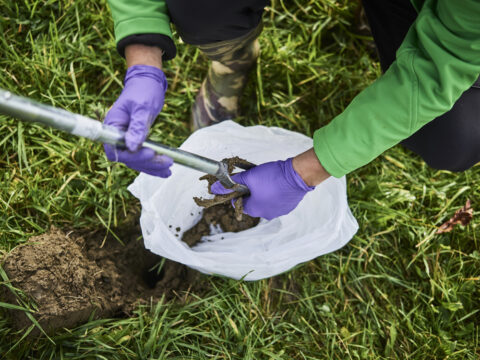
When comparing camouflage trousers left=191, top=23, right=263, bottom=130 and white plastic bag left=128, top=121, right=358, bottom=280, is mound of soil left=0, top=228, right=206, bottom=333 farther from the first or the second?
camouflage trousers left=191, top=23, right=263, bottom=130

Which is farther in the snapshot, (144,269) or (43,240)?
(144,269)

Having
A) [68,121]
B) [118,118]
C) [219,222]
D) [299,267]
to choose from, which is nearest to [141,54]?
[118,118]

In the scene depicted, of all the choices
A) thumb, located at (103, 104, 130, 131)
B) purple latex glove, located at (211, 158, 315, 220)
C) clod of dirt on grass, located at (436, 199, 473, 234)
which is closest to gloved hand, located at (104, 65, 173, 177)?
thumb, located at (103, 104, 130, 131)

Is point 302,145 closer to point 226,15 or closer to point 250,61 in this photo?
point 250,61

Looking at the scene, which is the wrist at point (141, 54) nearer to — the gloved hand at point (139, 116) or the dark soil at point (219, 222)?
the gloved hand at point (139, 116)

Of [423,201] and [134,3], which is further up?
[134,3]

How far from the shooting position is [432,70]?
804mm

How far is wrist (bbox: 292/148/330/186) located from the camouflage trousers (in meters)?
0.43

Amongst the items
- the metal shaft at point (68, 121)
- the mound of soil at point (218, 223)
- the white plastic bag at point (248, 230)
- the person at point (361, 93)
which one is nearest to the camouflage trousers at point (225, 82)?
the person at point (361, 93)

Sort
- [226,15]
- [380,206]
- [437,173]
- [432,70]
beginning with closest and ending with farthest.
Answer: [432,70]
[226,15]
[380,206]
[437,173]

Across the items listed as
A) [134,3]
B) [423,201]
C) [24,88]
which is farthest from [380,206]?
[24,88]

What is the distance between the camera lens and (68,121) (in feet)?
2.10

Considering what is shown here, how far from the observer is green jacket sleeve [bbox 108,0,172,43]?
2.91ft

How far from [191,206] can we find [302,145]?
452 mm
